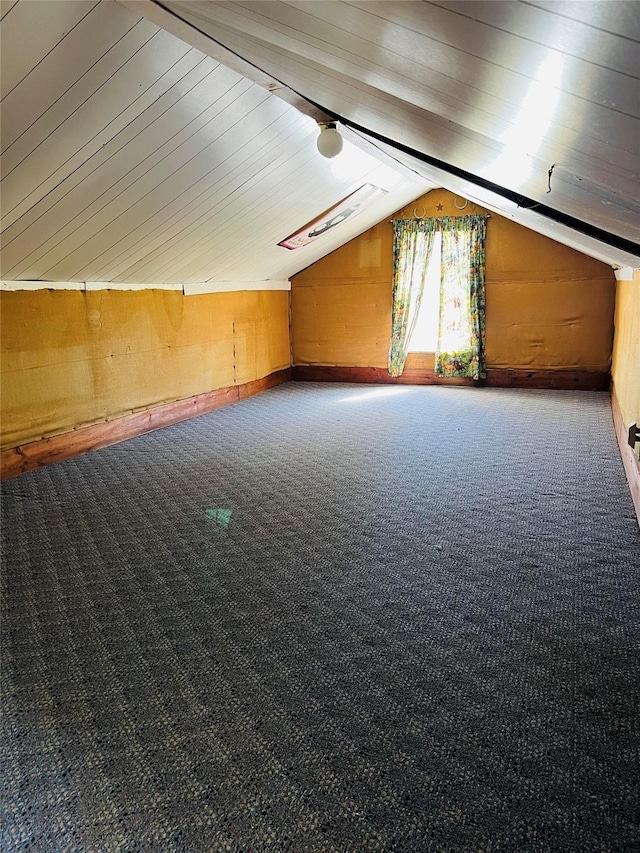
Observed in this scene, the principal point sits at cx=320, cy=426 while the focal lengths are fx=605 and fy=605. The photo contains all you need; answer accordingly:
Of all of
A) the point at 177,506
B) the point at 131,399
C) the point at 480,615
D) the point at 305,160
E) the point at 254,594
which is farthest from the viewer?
the point at 131,399

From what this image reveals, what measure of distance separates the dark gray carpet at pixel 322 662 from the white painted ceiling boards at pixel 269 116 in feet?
4.62

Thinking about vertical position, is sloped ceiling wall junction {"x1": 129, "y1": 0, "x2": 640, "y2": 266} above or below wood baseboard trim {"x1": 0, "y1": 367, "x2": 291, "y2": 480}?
above

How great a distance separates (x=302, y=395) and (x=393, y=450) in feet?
8.43

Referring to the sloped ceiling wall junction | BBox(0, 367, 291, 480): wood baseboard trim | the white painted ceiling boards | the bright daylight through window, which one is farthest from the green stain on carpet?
the bright daylight through window

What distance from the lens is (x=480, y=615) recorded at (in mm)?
2223

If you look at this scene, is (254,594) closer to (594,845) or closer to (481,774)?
(481,774)

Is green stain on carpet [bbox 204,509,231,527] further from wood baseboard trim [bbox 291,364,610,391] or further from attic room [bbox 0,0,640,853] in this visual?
wood baseboard trim [bbox 291,364,610,391]

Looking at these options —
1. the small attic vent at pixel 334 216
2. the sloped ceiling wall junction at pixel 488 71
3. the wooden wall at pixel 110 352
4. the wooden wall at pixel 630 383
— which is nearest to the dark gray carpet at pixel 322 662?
the wooden wall at pixel 630 383

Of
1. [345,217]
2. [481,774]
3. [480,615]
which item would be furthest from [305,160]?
[481,774]

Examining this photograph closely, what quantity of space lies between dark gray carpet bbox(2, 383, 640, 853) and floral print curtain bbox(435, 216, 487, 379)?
3399mm

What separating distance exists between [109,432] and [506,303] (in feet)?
15.3

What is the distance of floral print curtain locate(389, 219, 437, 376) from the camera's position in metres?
7.15

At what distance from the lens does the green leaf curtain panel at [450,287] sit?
22.9 ft

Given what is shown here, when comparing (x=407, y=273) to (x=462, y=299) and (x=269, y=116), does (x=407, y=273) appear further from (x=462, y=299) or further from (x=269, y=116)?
(x=269, y=116)
